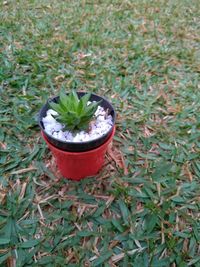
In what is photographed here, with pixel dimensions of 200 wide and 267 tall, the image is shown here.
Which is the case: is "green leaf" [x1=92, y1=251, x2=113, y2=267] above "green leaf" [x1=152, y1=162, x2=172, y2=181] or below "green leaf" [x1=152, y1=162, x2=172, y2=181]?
below

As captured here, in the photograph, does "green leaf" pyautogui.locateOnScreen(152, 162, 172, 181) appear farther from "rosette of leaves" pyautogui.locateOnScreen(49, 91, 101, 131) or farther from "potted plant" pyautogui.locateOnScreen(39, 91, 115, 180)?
"rosette of leaves" pyautogui.locateOnScreen(49, 91, 101, 131)

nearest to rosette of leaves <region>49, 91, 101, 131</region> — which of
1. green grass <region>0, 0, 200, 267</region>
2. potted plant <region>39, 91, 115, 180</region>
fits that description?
potted plant <region>39, 91, 115, 180</region>

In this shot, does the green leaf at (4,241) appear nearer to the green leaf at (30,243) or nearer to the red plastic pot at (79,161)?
the green leaf at (30,243)

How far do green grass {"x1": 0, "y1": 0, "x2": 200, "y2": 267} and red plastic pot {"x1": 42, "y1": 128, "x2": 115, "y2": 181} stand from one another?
0.17ft

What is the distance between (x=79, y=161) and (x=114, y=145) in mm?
350


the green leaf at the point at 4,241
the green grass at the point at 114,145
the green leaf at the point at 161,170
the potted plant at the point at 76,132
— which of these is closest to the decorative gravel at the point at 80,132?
the potted plant at the point at 76,132

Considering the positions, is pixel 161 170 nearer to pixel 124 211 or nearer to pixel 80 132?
pixel 124 211

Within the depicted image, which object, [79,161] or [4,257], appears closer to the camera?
[4,257]

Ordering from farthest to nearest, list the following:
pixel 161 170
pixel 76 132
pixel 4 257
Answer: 1. pixel 161 170
2. pixel 76 132
3. pixel 4 257

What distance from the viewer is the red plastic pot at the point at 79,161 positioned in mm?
1203

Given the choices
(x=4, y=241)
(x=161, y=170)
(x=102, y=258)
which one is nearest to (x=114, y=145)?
(x=161, y=170)

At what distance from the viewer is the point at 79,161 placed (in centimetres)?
125

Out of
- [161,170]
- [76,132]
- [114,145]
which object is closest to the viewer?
[76,132]

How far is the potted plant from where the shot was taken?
119 cm
